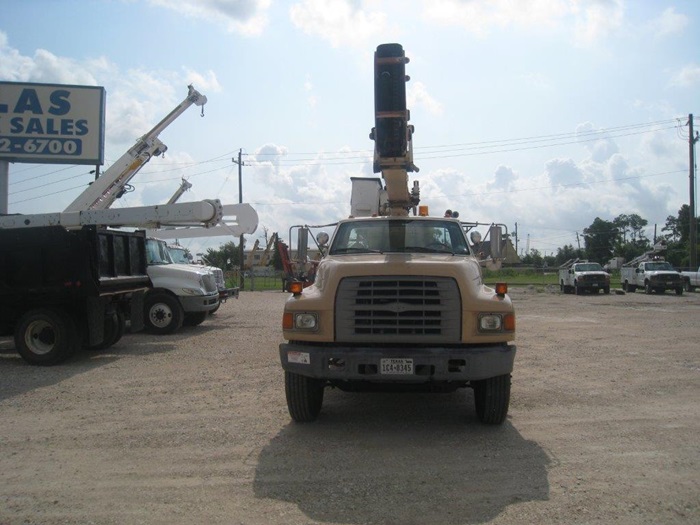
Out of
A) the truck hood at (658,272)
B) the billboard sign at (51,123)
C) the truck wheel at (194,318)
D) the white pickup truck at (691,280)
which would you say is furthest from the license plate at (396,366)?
the white pickup truck at (691,280)

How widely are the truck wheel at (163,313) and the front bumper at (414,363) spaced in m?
9.29

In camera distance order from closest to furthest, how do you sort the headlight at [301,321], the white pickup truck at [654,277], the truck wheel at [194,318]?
the headlight at [301,321] < the truck wheel at [194,318] < the white pickup truck at [654,277]

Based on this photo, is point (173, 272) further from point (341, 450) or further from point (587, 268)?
point (587, 268)

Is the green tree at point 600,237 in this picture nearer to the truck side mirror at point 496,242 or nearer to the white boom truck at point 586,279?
the white boom truck at point 586,279

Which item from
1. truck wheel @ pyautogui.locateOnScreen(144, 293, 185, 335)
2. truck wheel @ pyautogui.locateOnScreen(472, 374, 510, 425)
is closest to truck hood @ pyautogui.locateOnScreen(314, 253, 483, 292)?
truck wheel @ pyautogui.locateOnScreen(472, 374, 510, 425)

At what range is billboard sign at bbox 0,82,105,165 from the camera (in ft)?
60.1

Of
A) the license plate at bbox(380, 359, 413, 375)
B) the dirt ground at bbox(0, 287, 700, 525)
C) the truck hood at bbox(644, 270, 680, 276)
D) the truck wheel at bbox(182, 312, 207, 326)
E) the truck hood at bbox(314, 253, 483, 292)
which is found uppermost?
the truck hood at bbox(314, 253, 483, 292)

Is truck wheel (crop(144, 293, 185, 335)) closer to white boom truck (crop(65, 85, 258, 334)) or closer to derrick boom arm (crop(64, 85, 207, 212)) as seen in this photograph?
white boom truck (crop(65, 85, 258, 334))

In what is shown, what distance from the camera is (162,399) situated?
25.0 feet

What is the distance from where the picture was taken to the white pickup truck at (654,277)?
33094mm

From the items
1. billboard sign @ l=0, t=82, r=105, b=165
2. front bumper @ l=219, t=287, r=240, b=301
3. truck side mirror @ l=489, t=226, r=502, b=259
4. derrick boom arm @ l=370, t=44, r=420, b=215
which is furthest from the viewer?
billboard sign @ l=0, t=82, r=105, b=165

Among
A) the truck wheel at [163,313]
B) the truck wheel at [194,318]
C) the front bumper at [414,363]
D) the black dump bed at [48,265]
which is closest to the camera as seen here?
the front bumper at [414,363]

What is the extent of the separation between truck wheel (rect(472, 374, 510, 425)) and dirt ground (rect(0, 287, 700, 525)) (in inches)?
6.1

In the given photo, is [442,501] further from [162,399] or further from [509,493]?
[162,399]
